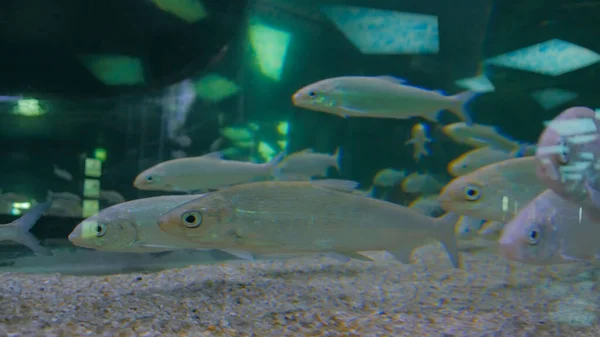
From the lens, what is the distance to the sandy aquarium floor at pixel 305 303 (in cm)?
212

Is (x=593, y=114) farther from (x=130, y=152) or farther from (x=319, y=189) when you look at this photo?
(x=130, y=152)

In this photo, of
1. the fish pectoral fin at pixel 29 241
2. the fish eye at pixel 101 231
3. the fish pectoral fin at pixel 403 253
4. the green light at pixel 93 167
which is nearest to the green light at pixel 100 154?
the green light at pixel 93 167

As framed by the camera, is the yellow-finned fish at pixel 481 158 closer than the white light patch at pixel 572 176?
No

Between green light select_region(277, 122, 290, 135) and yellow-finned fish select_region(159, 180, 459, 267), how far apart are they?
630 centimetres

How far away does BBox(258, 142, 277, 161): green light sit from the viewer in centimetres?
819

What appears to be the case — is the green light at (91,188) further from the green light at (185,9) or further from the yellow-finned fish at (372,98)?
A: the yellow-finned fish at (372,98)

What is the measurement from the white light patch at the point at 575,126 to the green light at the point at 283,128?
22.6 ft

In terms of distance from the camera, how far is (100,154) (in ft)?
19.0

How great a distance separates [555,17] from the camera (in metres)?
7.87

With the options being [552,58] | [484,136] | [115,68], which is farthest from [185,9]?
[552,58]

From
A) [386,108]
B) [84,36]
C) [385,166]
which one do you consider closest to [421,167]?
[385,166]

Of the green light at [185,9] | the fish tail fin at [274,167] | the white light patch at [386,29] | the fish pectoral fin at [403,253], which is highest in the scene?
the white light patch at [386,29]

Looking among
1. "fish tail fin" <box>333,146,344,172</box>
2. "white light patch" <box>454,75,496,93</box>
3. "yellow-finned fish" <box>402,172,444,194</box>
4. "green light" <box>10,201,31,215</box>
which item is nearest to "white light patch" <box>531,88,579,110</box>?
"white light patch" <box>454,75,496,93</box>

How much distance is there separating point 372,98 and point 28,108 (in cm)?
435
